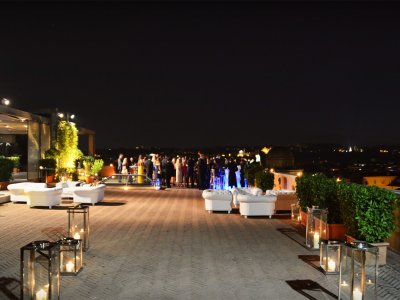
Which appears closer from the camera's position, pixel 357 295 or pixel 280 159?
pixel 357 295

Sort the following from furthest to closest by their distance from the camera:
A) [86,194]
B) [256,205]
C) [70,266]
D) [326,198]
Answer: [86,194], [256,205], [326,198], [70,266]

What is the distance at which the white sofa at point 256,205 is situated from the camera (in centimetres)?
1451

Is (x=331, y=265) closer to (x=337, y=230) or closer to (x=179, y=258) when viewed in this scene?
(x=337, y=230)

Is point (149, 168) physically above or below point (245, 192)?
above

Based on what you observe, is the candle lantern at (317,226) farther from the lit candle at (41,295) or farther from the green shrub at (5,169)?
the green shrub at (5,169)

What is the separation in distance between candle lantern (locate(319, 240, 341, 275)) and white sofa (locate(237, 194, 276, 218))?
6226 mm

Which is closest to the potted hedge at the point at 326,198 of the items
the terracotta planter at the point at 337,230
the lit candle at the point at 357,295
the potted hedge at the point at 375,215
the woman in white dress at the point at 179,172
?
the terracotta planter at the point at 337,230

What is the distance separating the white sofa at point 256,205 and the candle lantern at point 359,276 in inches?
240

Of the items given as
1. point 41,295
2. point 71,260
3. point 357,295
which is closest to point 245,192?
point 71,260

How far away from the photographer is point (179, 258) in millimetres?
8938

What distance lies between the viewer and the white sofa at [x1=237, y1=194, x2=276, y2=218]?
14508mm

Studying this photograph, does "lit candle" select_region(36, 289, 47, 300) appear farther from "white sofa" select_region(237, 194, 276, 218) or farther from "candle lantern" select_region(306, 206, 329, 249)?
"white sofa" select_region(237, 194, 276, 218)

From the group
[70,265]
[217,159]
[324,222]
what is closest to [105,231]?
[70,265]

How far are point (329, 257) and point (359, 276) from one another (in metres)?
0.92
